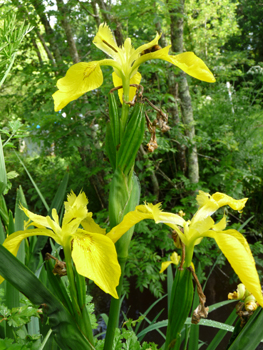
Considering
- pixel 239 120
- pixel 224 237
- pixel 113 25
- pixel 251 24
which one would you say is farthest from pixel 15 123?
pixel 251 24

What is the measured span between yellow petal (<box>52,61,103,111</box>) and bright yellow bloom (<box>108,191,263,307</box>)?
228mm

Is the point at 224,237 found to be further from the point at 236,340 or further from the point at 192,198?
the point at 192,198

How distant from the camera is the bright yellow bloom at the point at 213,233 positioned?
1.21 ft

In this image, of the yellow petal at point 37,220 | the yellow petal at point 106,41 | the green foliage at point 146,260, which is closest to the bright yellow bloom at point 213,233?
the yellow petal at point 37,220

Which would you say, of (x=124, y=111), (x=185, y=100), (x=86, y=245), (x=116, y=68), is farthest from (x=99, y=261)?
(x=185, y=100)

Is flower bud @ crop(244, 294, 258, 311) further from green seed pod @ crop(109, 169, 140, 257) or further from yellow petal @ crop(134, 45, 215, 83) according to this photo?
yellow petal @ crop(134, 45, 215, 83)

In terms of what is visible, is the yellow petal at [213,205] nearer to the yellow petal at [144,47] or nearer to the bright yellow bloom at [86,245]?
the bright yellow bloom at [86,245]

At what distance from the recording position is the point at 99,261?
0.40m

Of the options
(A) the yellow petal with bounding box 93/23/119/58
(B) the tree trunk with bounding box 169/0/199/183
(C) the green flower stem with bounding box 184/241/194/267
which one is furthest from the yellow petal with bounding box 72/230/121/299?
(B) the tree trunk with bounding box 169/0/199/183

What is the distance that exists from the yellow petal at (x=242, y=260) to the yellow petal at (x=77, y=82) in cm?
34

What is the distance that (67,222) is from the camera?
49 cm

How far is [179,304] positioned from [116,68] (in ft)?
1.46

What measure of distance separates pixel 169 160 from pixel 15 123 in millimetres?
2161

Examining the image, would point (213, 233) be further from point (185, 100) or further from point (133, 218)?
point (185, 100)
